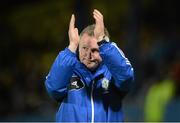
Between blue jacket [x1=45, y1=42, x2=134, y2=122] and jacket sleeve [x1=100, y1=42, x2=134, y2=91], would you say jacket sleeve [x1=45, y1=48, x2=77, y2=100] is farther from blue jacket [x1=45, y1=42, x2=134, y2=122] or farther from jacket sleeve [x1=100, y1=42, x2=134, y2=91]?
jacket sleeve [x1=100, y1=42, x2=134, y2=91]

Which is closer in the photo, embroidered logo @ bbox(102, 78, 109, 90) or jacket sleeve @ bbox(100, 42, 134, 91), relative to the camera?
jacket sleeve @ bbox(100, 42, 134, 91)

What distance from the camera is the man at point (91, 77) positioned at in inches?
184

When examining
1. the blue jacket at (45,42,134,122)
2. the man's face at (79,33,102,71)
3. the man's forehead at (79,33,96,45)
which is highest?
the man's forehead at (79,33,96,45)

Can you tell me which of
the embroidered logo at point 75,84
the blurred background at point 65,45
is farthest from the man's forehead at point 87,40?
the blurred background at point 65,45

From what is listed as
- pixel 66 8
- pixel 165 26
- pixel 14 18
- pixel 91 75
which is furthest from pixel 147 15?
pixel 91 75

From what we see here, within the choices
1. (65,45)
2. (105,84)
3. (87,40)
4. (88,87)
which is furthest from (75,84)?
(65,45)

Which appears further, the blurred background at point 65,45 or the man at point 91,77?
the blurred background at point 65,45

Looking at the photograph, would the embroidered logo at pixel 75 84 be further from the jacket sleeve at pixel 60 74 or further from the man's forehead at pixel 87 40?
the man's forehead at pixel 87 40

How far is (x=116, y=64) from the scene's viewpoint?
182 inches

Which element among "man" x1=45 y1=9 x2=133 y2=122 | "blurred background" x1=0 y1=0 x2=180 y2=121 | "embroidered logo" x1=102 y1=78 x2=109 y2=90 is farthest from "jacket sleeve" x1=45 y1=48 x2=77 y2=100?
"blurred background" x1=0 y1=0 x2=180 y2=121

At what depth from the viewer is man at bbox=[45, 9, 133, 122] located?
4684mm

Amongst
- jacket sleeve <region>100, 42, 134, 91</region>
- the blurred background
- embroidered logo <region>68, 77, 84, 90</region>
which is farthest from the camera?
the blurred background

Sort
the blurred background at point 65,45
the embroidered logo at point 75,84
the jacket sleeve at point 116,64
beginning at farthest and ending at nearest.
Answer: the blurred background at point 65,45, the embroidered logo at point 75,84, the jacket sleeve at point 116,64

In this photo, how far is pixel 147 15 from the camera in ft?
46.9
